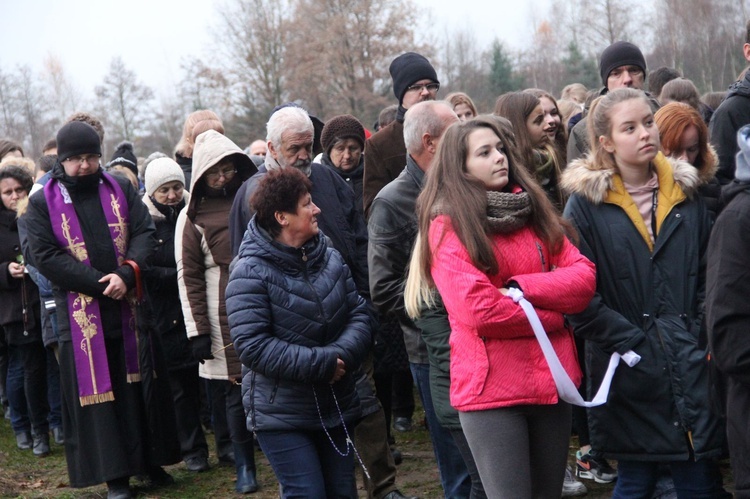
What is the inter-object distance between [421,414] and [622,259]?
4.76m

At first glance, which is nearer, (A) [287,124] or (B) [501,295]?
(B) [501,295]

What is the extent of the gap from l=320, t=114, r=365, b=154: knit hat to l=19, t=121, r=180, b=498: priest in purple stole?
5.83ft

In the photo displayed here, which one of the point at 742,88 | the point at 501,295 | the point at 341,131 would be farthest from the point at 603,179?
the point at 341,131

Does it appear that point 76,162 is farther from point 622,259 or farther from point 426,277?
point 622,259

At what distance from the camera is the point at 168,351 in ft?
26.6

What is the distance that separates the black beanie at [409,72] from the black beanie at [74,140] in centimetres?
220

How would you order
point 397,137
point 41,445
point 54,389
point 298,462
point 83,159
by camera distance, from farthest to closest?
point 54,389 < point 41,445 < point 83,159 < point 397,137 < point 298,462

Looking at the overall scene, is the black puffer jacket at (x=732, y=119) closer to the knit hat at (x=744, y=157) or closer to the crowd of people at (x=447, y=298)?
the crowd of people at (x=447, y=298)

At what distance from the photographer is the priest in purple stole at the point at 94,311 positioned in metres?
6.90

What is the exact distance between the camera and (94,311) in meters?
7.00

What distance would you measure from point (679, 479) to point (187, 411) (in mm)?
4722

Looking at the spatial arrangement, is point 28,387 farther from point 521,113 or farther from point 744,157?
point 744,157

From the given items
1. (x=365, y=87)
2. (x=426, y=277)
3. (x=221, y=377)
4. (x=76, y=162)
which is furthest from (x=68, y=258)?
(x=365, y=87)

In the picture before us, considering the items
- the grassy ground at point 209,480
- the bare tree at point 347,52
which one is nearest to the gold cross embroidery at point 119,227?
the grassy ground at point 209,480
